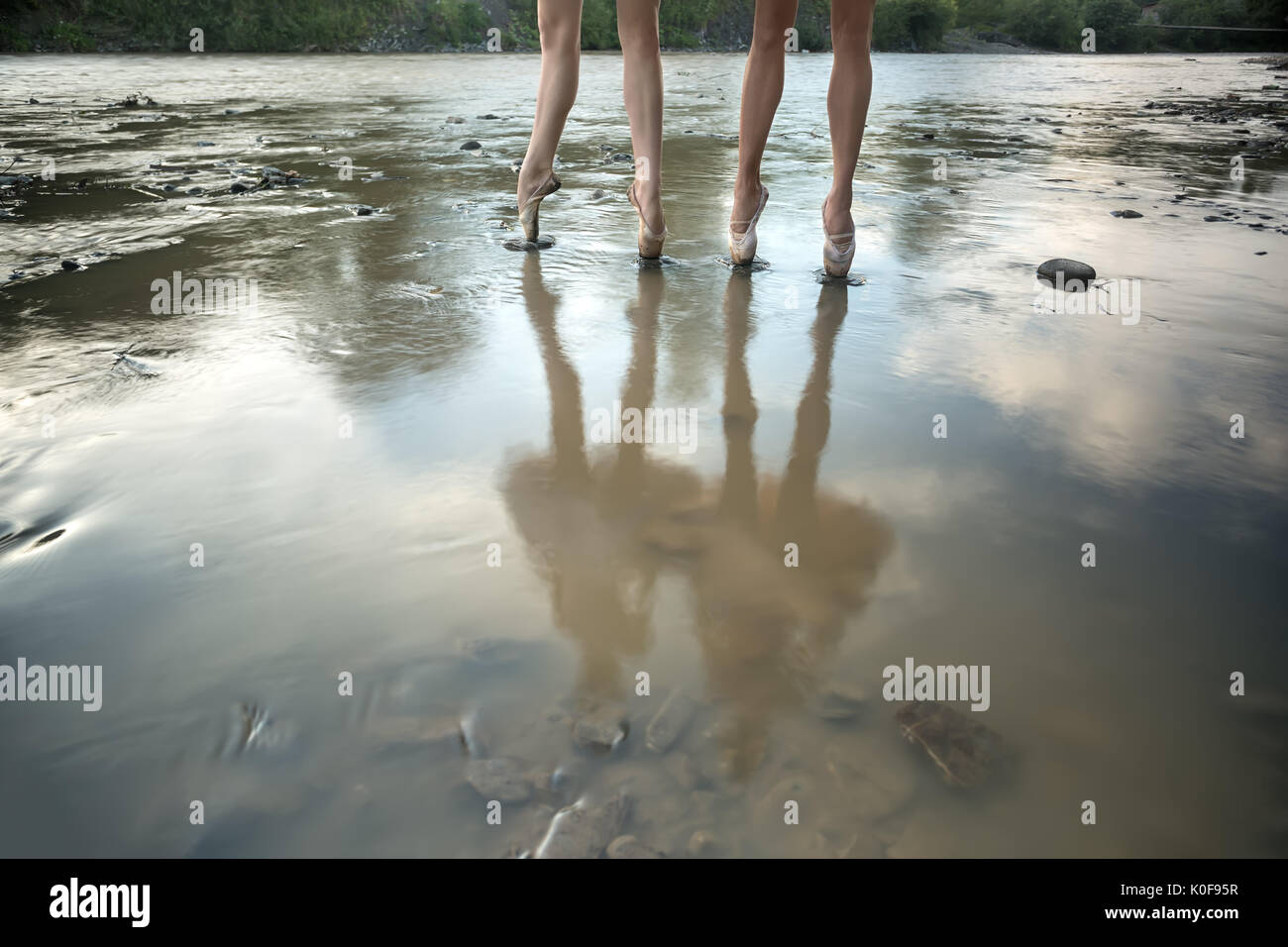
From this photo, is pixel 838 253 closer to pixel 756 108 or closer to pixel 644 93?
pixel 756 108

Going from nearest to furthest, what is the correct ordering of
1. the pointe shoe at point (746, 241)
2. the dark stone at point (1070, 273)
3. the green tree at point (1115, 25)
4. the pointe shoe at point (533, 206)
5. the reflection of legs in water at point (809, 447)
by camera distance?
the reflection of legs in water at point (809, 447) → the dark stone at point (1070, 273) → the pointe shoe at point (746, 241) → the pointe shoe at point (533, 206) → the green tree at point (1115, 25)

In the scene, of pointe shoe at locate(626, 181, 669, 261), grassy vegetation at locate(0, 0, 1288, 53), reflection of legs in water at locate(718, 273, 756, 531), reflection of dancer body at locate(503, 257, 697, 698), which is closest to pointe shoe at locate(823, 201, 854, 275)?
reflection of legs in water at locate(718, 273, 756, 531)

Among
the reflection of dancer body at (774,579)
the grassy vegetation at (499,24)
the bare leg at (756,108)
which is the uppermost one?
the grassy vegetation at (499,24)

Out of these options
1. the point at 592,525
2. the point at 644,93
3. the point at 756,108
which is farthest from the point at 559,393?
the point at 756,108

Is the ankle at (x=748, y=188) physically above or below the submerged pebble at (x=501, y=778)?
above

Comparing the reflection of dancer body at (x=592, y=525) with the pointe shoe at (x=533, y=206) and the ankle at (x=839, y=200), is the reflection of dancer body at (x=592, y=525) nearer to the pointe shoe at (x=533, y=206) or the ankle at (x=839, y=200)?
the ankle at (x=839, y=200)

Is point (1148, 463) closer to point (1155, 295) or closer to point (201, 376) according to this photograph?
point (1155, 295)

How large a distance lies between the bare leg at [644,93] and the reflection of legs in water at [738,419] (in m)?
0.50

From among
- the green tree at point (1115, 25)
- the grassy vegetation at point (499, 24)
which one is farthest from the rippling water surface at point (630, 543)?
the green tree at point (1115, 25)

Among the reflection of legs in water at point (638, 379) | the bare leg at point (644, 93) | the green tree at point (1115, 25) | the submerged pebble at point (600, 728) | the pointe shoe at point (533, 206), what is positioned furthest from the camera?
the green tree at point (1115, 25)

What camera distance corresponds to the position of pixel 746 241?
3.16 m

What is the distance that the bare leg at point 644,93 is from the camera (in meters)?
3.04
